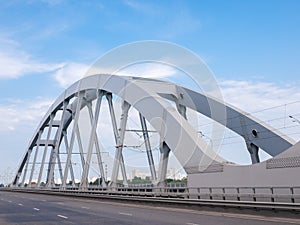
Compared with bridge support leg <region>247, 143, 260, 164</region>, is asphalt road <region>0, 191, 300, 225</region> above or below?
below

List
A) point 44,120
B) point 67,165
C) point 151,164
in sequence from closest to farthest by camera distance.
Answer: point 151,164 → point 67,165 → point 44,120

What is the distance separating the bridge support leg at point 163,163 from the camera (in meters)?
32.8

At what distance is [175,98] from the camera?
39438 mm

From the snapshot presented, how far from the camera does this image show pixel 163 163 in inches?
1299

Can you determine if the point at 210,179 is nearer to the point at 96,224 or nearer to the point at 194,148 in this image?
the point at 194,148

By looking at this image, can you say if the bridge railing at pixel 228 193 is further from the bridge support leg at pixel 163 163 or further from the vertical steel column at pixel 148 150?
the vertical steel column at pixel 148 150

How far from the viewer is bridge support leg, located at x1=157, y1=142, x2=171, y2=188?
1289 inches

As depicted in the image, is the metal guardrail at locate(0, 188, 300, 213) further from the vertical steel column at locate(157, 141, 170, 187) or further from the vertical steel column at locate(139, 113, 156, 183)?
the vertical steel column at locate(139, 113, 156, 183)

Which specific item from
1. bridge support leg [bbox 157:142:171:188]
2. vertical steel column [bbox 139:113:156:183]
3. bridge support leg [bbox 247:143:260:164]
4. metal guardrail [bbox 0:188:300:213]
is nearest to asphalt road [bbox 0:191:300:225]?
metal guardrail [bbox 0:188:300:213]

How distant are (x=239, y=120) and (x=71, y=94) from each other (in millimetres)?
31353

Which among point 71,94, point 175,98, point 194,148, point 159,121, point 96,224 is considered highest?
point 71,94

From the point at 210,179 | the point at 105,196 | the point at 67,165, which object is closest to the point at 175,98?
the point at 105,196

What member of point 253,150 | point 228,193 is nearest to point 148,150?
point 253,150

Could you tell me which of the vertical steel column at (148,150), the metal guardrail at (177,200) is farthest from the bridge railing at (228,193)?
the vertical steel column at (148,150)
